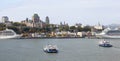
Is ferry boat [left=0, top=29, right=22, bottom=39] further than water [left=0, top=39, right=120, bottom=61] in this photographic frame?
Yes

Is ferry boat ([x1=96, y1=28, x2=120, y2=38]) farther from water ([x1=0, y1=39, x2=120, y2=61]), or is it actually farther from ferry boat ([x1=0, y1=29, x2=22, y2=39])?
water ([x1=0, y1=39, x2=120, y2=61])

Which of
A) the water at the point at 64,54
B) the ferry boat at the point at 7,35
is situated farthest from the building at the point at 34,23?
the water at the point at 64,54

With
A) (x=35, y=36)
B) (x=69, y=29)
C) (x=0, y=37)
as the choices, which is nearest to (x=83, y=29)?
(x=69, y=29)

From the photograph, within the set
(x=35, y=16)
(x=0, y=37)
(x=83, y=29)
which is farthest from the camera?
(x=35, y=16)

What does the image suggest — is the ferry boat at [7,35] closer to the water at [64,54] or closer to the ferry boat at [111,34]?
the ferry boat at [111,34]

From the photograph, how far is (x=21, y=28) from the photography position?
120875 mm

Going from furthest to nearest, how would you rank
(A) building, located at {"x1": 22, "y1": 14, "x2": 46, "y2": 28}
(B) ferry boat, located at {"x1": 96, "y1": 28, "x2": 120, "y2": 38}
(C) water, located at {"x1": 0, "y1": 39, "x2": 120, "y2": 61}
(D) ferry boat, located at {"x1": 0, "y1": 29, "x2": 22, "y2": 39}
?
(A) building, located at {"x1": 22, "y1": 14, "x2": 46, "y2": 28}
(B) ferry boat, located at {"x1": 96, "y1": 28, "x2": 120, "y2": 38}
(D) ferry boat, located at {"x1": 0, "y1": 29, "x2": 22, "y2": 39}
(C) water, located at {"x1": 0, "y1": 39, "x2": 120, "y2": 61}

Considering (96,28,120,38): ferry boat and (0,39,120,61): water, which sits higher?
(96,28,120,38): ferry boat

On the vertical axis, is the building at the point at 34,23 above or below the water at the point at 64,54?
above

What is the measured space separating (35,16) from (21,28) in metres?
22.3

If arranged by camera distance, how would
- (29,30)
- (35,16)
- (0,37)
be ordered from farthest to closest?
(35,16) < (29,30) < (0,37)

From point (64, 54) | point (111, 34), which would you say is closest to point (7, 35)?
point (111, 34)

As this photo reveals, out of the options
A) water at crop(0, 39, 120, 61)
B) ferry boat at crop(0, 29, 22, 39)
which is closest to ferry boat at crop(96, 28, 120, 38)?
ferry boat at crop(0, 29, 22, 39)

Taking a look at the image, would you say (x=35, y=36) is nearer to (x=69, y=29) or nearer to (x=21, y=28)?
(x=21, y=28)
